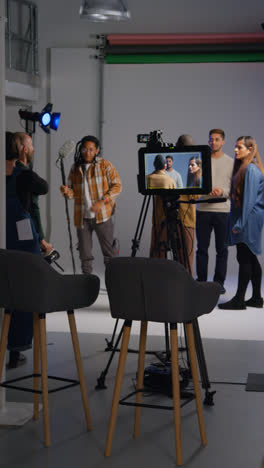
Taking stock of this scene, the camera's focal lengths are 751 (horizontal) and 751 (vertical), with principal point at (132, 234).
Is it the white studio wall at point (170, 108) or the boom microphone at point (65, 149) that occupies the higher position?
the white studio wall at point (170, 108)

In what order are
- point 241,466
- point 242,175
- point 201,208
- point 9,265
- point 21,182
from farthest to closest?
point 201,208
point 242,175
point 21,182
point 9,265
point 241,466

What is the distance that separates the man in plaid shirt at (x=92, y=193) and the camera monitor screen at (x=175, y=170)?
2.93m

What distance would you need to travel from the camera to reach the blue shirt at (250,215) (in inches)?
260

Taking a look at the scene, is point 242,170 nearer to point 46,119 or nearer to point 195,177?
point 46,119

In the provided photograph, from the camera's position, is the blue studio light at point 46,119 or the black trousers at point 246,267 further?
the black trousers at point 246,267

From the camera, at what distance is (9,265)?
334 centimetres

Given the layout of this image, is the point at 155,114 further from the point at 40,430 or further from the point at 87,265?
the point at 40,430

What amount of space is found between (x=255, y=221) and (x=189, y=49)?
3.23m

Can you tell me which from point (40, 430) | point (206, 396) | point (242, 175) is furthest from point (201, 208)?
point (40, 430)

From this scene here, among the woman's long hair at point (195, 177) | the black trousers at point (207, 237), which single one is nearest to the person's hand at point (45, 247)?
the woman's long hair at point (195, 177)

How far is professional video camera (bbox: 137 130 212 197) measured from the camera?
383cm

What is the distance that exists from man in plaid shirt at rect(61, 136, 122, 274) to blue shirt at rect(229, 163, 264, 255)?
114cm

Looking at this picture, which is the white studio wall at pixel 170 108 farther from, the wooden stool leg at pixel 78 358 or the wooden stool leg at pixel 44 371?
the wooden stool leg at pixel 44 371

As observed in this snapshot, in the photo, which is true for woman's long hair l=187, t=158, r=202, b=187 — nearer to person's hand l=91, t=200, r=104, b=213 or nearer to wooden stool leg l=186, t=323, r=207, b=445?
wooden stool leg l=186, t=323, r=207, b=445
